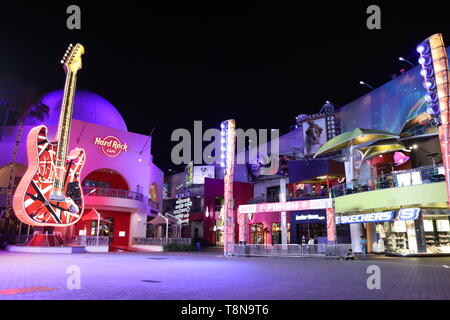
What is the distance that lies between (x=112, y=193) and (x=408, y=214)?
28.8m

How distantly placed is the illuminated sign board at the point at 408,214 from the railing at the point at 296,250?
4.35m

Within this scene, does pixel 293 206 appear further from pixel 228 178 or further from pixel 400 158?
pixel 400 158

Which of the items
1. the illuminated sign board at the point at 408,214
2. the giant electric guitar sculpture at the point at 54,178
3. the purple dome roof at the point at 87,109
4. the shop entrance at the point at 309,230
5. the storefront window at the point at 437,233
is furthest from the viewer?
the purple dome roof at the point at 87,109

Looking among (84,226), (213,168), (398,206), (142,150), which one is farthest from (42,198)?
(213,168)


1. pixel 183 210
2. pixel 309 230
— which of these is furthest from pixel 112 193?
pixel 309 230

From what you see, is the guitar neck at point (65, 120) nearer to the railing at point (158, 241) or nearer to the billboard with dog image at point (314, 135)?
the railing at point (158, 241)

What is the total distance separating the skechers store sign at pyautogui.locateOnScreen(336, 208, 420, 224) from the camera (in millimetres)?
23656

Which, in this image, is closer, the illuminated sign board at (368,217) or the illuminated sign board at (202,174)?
the illuminated sign board at (368,217)

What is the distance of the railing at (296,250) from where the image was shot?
23391 millimetres

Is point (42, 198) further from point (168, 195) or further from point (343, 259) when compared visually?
point (168, 195)

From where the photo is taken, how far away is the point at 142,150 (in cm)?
4328

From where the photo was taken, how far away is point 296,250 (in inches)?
958

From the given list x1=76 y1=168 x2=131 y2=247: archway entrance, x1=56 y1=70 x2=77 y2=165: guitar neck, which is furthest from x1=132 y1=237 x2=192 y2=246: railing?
x1=56 y1=70 x2=77 y2=165: guitar neck

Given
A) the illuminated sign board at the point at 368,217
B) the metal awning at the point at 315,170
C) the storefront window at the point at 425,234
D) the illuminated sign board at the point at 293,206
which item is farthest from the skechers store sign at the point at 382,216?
the metal awning at the point at 315,170
